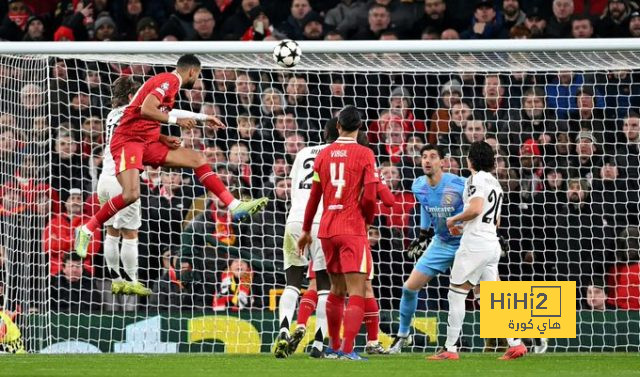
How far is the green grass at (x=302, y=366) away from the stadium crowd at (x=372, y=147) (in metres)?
1.81

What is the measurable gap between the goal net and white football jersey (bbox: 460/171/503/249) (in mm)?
1792

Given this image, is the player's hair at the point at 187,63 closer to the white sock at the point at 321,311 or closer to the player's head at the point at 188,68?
the player's head at the point at 188,68

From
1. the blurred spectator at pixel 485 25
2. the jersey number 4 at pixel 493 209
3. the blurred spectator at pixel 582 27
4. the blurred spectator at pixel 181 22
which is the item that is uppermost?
the blurred spectator at pixel 181 22

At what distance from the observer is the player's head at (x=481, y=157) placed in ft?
37.4

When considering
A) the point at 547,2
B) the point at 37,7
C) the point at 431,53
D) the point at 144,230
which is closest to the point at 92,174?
the point at 144,230

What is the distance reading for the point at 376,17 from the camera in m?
15.9

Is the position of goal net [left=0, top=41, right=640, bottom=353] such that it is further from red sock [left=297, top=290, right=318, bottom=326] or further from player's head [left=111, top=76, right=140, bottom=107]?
red sock [left=297, top=290, right=318, bottom=326]

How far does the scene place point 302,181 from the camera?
12.0 meters

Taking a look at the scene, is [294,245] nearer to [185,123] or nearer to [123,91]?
[185,123]

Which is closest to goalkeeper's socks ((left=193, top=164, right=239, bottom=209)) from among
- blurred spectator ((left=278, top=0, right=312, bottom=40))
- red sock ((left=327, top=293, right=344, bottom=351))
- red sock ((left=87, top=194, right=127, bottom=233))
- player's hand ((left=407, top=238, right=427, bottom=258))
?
red sock ((left=87, top=194, right=127, bottom=233))

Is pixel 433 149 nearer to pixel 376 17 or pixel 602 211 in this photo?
pixel 602 211

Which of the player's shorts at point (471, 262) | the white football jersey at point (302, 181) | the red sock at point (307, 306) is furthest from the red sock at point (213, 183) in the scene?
the player's shorts at point (471, 262)

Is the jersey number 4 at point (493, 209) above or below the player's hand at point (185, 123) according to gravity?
below

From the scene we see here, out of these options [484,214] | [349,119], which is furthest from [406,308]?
[349,119]
